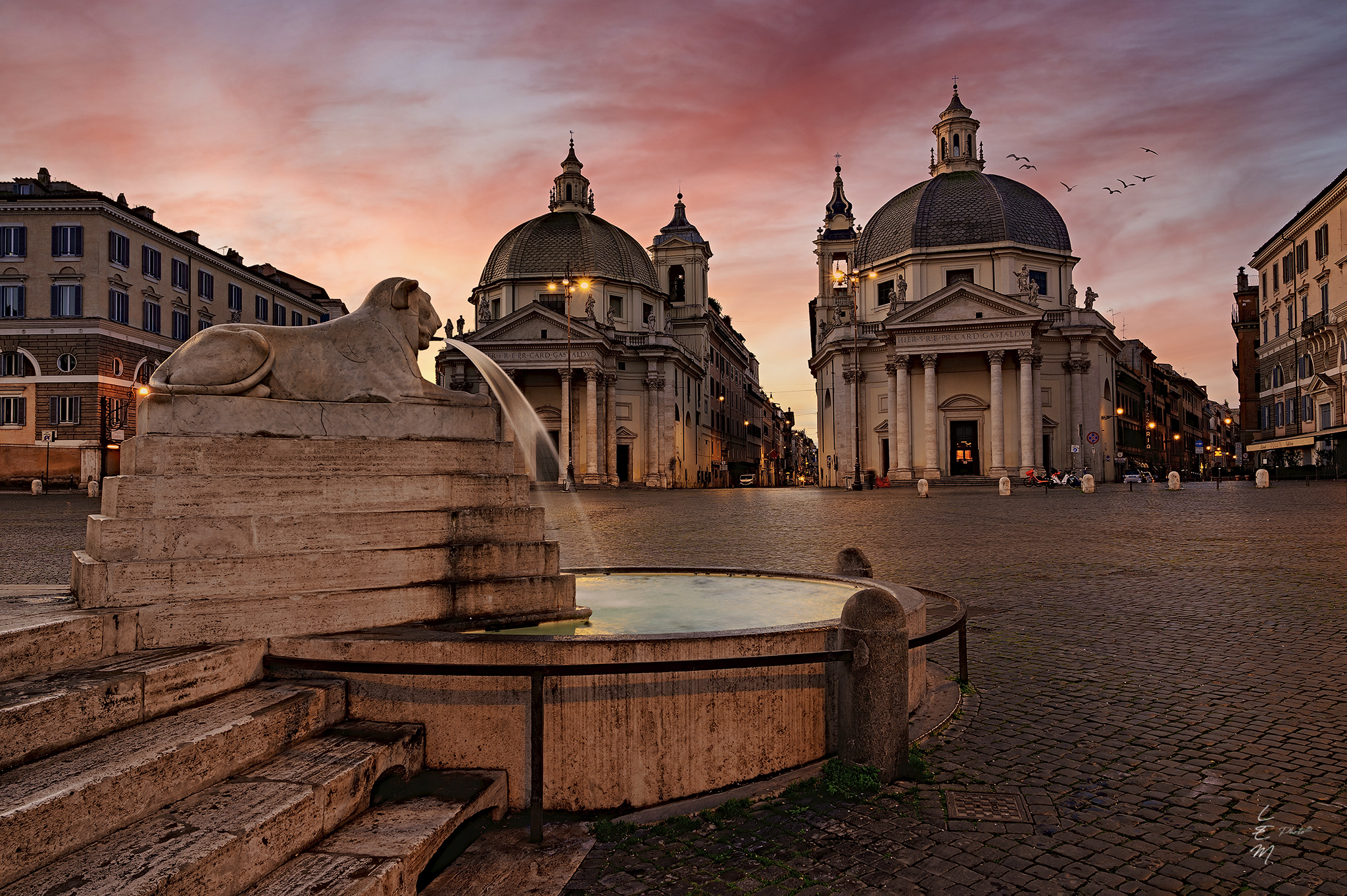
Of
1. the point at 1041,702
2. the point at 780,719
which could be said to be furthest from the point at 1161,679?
the point at 780,719

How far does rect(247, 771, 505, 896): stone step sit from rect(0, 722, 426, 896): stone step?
0.07 meters

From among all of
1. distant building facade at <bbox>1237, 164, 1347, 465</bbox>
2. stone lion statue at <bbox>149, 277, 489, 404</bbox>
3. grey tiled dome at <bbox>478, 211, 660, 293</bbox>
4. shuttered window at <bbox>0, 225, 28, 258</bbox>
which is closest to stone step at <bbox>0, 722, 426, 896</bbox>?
stone lion statue at <bbox>149, 277, 489, 404</bbox>

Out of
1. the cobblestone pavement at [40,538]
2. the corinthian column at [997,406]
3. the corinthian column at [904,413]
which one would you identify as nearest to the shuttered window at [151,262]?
the cobblestone pavement at [40,538]

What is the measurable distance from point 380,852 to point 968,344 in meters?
55.4

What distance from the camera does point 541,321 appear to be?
59.9m

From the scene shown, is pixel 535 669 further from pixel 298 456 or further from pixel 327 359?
pixel 327 359

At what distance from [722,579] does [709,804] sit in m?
4.08

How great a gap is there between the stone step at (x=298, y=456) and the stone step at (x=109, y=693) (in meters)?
1.01

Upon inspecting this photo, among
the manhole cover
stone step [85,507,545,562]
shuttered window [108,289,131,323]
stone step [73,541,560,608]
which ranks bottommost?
the manhole cover

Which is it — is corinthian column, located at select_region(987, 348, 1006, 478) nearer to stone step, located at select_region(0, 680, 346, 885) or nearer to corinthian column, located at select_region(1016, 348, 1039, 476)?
corinthian column, located at select_region(1016, 348, 1039, 476)

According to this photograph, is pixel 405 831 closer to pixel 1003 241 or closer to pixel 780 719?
pixel 780 719

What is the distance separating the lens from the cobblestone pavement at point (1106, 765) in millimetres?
3578

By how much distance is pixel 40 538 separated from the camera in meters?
16.8

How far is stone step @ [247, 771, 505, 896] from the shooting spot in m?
2.94
